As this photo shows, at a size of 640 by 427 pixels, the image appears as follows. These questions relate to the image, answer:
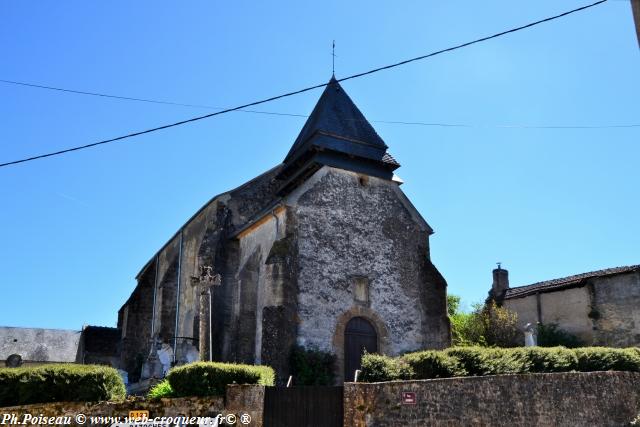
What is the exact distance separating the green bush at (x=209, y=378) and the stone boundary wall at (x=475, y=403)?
2094 mm

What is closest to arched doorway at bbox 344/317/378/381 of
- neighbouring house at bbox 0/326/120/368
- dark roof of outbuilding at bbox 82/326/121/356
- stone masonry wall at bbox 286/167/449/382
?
stone masonry wall at bbox 286/167/449/382

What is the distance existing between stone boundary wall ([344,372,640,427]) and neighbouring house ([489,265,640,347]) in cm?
1425

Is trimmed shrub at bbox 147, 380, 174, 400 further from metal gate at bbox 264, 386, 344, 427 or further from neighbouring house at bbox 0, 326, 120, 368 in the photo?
neighbouring house at bbox 0, 326, 120, 368

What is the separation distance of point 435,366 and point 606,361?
13.7 ft

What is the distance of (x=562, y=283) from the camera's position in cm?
2862

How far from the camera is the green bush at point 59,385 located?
13.1 m

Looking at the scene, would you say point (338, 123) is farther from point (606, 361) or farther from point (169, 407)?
point (169, 407)

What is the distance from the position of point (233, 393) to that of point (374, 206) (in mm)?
10940

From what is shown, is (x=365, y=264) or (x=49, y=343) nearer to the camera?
(x=365, y=264)

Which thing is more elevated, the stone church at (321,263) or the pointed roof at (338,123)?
the pointed roof at (338,123)

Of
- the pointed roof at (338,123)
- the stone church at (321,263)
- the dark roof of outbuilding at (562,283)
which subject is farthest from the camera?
the dark roof of outbuilding at (562,283)

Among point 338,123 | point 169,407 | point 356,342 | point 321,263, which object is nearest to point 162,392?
point 169,407

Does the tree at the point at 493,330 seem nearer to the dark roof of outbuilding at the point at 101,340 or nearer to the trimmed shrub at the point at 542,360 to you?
the trimmed shrub at the point at 542,360

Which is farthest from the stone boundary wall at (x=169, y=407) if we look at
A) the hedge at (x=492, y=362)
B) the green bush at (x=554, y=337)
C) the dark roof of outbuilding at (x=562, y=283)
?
the dark roof of outbuilding at (x=562, y=283)
